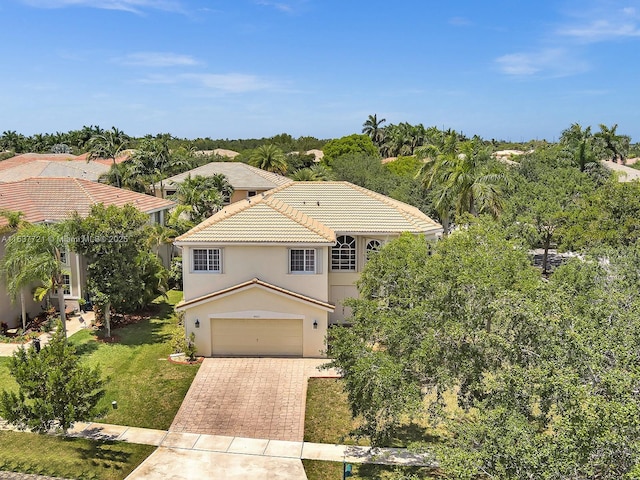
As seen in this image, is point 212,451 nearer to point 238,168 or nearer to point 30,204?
point 30,204

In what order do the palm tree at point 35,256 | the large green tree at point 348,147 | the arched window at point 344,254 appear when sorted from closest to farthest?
the palm tree at point 35,256, the arched window at point 344,254, the large green tree at point 348,147

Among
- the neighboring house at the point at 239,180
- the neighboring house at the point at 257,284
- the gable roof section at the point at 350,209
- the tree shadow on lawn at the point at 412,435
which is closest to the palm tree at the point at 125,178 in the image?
the neighboring house at the point at 239,180

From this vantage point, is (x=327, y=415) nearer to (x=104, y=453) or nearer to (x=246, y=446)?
(x=246, y=446)

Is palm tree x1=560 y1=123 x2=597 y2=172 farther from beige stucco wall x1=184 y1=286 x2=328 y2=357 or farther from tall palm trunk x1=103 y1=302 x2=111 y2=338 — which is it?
tall palm trunk x1=103 y1=302 x2=111 y2=338

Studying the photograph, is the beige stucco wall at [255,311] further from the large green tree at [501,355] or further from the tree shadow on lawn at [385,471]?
the tree shadow on lawn at [385,471]

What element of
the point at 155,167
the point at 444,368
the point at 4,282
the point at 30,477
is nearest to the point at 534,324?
the point at 444,368
